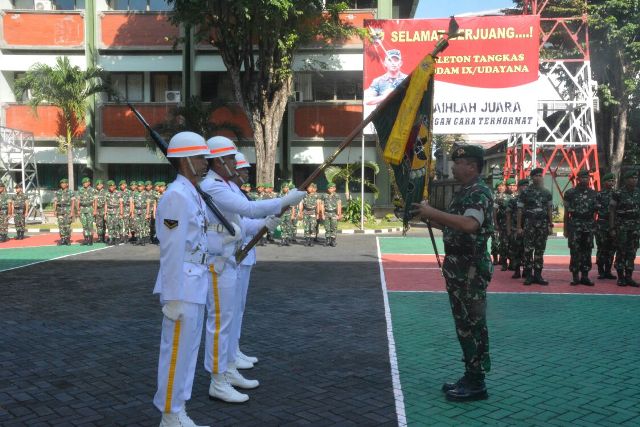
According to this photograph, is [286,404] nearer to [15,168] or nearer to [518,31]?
[518,31]

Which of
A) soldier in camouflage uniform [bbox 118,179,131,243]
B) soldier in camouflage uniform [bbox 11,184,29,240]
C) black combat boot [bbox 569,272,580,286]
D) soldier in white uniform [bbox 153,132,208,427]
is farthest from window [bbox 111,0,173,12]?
soldier in white uniform [bbox 153,132,208,427]

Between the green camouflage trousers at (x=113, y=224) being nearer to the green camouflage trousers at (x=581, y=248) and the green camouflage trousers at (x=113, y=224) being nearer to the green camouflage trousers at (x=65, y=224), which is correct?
the green camouflage trousers at (x=65, y=224)

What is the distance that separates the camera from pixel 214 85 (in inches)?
1129

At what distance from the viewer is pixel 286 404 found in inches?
194

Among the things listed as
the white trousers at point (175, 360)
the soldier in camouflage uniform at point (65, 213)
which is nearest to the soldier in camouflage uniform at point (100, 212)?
the soldier in camouflage uniform at point (65, 213)

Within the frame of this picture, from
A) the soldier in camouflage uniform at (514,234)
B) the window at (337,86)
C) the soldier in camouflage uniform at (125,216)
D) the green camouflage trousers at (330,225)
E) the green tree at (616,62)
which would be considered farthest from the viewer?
the window at (337,86)

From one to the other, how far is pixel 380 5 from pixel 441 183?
29.9ft

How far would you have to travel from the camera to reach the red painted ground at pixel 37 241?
18.3 metres

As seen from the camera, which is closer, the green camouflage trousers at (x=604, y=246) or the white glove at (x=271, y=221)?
the white glove at (x=271, y=221)

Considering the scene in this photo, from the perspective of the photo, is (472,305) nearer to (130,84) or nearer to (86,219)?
(86,219)

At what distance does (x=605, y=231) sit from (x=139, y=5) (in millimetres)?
24566

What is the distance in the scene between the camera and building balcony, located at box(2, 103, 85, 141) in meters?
27.7

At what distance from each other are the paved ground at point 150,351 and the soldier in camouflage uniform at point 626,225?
4.34 metres

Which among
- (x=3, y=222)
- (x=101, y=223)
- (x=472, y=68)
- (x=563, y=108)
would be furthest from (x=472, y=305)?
(x=563, y=108)
